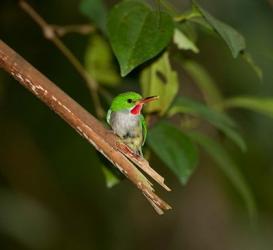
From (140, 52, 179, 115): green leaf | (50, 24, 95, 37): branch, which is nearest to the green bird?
(140, 52, 179, 115): green leaf

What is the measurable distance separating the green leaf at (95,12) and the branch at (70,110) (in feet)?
2.34

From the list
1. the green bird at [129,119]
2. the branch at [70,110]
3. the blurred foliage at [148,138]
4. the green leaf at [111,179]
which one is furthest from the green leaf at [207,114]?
the branch at [70,110]

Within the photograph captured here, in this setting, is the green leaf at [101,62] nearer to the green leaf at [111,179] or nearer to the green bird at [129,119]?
the green leaf at [111,179]

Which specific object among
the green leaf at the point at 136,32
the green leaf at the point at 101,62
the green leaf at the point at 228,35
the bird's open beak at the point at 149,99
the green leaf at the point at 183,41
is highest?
the green leaf at the point at 136,32

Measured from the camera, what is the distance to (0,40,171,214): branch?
1278 millimetres

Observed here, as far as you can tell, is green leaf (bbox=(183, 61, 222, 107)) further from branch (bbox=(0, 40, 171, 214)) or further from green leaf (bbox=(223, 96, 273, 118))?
branch (bbox=(0, 40, 171, 214))

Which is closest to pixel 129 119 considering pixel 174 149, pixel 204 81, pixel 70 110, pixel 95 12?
pixel 70 110

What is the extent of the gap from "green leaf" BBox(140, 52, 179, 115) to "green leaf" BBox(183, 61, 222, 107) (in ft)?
0.91

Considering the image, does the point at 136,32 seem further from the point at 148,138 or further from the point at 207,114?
the point at 207,114

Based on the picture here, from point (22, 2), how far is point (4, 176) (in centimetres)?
123

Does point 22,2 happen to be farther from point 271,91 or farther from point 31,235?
point 271,91

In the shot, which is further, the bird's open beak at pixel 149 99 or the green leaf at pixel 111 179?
the green leaf at pixel 111 179

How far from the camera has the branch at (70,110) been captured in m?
1.28

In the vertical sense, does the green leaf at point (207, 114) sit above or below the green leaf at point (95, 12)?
below
